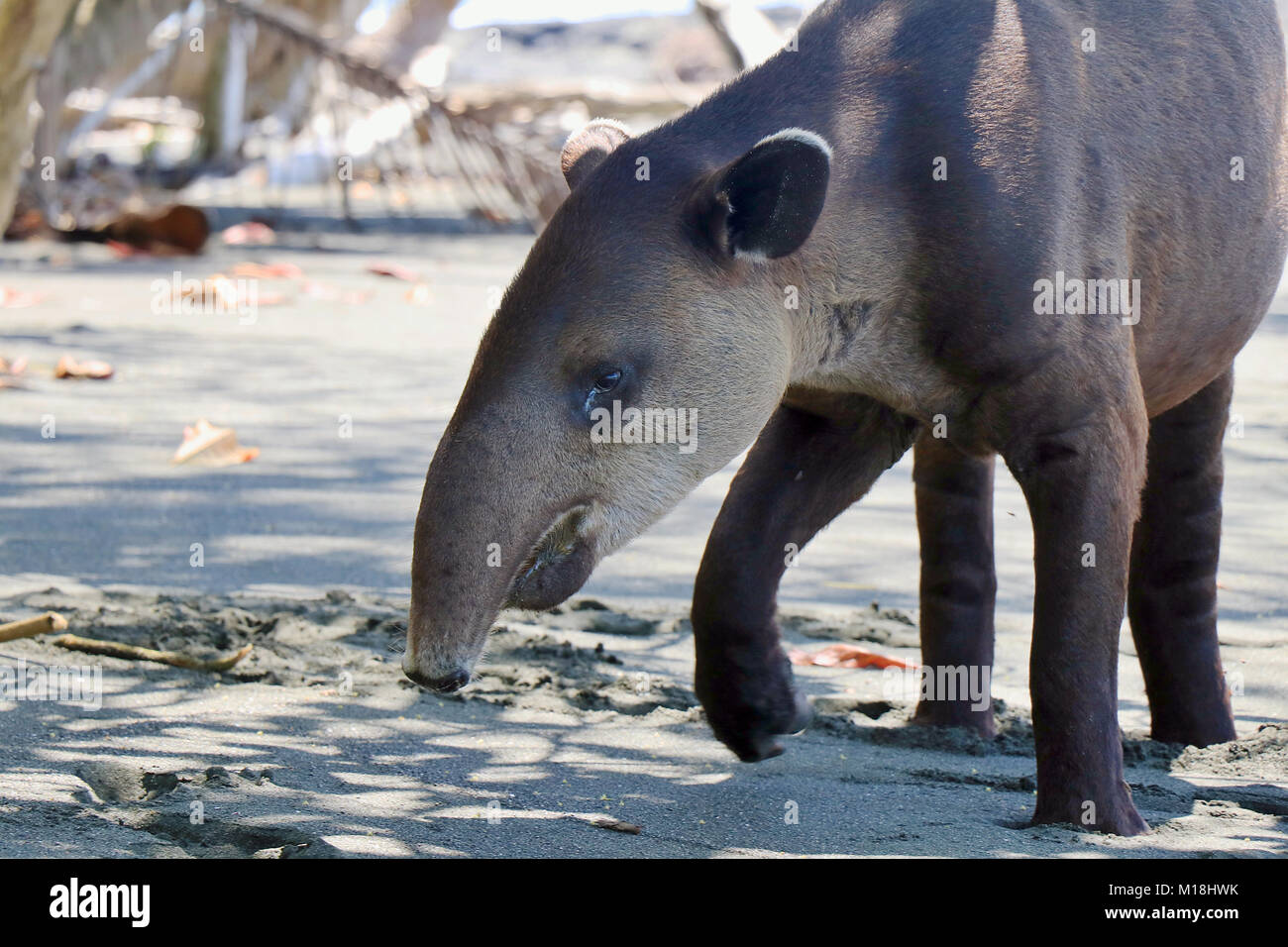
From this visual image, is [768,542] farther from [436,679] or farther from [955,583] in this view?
[436,679]

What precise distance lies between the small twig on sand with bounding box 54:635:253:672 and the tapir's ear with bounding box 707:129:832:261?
200cm

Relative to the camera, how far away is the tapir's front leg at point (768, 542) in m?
4.56

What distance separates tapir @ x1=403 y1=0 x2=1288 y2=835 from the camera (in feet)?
12.1

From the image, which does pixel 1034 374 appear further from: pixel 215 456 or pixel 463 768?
pixel 215 456

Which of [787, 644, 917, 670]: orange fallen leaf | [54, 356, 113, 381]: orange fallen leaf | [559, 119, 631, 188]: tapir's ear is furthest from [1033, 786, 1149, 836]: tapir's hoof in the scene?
[54, 356, 113, 381]: orange fallen leaf

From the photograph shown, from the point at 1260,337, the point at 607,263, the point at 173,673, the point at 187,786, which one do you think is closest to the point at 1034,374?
the point at 607,263

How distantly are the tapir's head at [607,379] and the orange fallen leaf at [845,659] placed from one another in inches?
73.5

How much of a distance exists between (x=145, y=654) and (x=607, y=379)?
77.3 inches

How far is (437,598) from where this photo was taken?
11.5 ft

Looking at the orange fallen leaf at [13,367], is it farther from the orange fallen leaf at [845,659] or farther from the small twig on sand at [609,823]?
the small twig on sand at [609,823]

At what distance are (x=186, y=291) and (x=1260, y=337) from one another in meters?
8.00

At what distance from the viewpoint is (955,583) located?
505 cm

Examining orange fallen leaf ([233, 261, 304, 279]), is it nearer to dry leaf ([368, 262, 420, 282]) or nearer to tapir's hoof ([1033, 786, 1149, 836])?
dry leaf ([368, 262, 420, 282])

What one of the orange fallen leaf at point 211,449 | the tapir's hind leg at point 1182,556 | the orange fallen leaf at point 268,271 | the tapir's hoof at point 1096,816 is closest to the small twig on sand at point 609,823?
the tapir's hoof at point 1096,816
